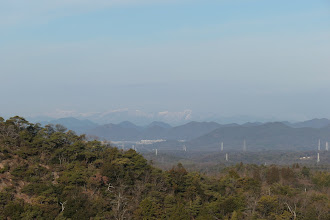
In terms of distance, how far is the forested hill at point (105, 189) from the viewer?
26219 mm

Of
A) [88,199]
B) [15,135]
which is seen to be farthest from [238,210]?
[15,135]

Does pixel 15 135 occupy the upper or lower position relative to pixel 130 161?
upper

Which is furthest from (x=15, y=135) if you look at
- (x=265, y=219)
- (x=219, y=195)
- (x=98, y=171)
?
(x=265, y=219)

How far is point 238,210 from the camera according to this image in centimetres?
2841

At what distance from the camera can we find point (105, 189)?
2995 centimetres

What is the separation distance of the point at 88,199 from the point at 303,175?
35.3 metres

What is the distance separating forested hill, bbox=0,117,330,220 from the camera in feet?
86.0

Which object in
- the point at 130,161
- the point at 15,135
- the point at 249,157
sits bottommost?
the point at 249,157

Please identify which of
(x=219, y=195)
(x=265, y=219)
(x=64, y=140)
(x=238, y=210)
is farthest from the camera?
(x=64, y=140)

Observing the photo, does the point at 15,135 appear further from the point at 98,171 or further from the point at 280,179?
the point at 280,179

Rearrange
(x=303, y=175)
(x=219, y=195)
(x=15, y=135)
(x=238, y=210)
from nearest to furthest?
(x=238, y=210) < (x=219, y=195) < (x=15, y=135) < (x=303, y=175)

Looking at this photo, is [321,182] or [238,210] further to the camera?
[321,182]

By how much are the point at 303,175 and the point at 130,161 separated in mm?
29959

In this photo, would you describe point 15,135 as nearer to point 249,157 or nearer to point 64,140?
point 64,140
